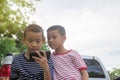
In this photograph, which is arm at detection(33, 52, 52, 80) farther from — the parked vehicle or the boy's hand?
the parked vehicle

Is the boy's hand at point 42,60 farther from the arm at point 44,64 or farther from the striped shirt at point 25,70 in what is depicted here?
the striped shirt at point 25,70

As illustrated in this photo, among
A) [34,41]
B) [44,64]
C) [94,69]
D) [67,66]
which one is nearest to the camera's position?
[44,64]

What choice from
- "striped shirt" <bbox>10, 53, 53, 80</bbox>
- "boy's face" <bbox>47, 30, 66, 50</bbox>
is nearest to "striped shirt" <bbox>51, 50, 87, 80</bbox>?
"boy's face" <bbox>47, 30, 66, 50</bbox>

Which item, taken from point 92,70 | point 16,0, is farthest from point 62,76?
point 16,0

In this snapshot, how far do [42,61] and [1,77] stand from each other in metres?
1.23

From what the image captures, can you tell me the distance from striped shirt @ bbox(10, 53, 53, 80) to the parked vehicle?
5641 mm

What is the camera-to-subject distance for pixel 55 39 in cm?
455

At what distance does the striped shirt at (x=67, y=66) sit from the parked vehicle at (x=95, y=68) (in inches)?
208

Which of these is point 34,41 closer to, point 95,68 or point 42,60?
point 42,60

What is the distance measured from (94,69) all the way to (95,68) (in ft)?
0.30

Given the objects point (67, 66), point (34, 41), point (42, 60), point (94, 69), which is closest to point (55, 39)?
point (67, 66)

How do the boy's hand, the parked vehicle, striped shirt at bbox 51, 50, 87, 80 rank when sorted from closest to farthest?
the boy's hand, striped shirt at bbox 51, 50, 87, 80, the parked vehicle

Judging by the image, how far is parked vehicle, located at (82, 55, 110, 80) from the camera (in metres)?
9.91

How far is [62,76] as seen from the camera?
4.44 metres
